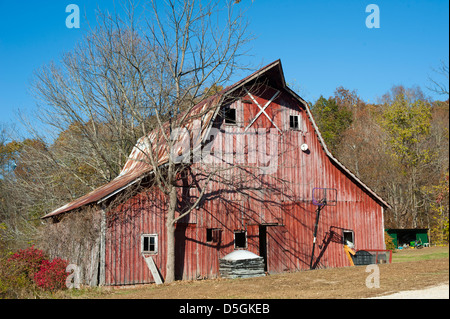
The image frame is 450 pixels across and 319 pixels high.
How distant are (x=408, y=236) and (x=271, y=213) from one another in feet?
71.4

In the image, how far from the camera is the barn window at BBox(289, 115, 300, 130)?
22.1 m

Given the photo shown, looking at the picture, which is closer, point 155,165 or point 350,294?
point 350,294

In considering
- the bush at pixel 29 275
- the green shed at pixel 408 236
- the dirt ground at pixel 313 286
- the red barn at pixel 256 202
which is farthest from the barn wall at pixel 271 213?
the green shed at pixel 408 236

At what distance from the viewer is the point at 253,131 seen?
21219 mm

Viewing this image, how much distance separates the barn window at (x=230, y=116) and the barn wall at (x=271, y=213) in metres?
0.31

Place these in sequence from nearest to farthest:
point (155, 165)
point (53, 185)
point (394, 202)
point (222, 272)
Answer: point (155, 165)
point (222, 272)
point (53, 185)
point (394, 202)

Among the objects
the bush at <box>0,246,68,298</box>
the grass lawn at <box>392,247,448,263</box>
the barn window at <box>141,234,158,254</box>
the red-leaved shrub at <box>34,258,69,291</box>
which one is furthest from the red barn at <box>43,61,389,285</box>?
the grass lawn at <box>392,247,448,263</box>

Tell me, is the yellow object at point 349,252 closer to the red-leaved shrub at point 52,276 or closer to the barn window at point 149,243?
the barn window at point 149,243

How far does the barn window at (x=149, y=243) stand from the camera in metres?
18.5

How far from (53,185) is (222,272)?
52.6ft

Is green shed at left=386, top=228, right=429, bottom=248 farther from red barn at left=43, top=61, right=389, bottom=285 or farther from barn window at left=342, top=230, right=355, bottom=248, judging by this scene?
barn window at left=342, top=230, right=355, bottom=248

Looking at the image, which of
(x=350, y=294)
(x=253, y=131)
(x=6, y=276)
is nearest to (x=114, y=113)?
(x=253, y=131)

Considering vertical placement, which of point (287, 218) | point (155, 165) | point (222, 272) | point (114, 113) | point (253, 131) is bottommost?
point (222, 272)

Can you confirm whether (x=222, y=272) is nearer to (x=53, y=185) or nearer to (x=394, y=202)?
(x=53, y=185)
